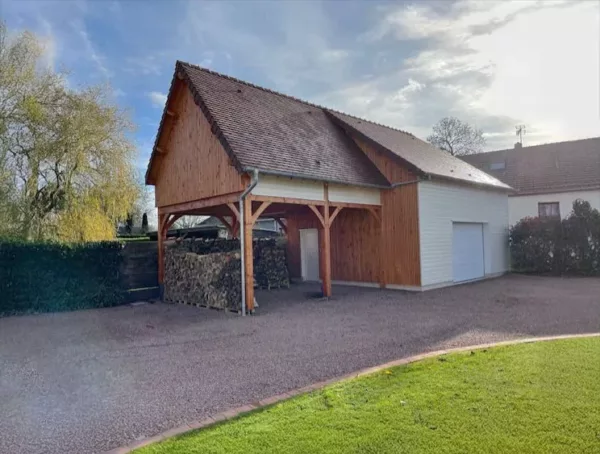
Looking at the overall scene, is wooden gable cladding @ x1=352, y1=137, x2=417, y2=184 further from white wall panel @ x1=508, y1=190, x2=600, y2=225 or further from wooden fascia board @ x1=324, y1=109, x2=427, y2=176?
white wall panel @ x1=508, y1=190, x2=600, y2=225

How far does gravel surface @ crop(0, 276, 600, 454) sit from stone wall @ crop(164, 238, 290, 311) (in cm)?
54

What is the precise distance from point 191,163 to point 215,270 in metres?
3.56

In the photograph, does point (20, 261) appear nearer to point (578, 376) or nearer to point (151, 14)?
point (151, 14)

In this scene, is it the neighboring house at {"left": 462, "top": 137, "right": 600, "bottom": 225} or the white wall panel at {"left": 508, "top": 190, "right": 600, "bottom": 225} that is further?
the neighboring house at {"left": 462, "top": 137, "right": 600, "bottom": 225}

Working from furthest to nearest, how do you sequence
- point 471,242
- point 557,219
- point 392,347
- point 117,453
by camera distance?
1. point 557,219
2. point 471,242
3. point 392,347
4. point 117,453

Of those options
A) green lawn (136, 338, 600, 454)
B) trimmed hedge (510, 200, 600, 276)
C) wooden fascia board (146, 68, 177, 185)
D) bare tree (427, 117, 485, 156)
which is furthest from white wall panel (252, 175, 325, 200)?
bare tree (427, 117, 485, 156)

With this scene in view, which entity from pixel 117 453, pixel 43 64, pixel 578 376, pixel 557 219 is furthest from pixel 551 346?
pixel 43 64

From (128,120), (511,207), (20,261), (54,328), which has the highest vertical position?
(128,120)

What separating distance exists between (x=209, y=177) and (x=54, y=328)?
202 inches

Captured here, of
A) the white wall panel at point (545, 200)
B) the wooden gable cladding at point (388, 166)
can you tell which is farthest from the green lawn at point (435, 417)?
the white wall panel at point (545, 200)

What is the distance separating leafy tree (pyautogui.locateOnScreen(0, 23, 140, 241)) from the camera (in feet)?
47.5

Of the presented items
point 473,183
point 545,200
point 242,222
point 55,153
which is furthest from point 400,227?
point 545,200

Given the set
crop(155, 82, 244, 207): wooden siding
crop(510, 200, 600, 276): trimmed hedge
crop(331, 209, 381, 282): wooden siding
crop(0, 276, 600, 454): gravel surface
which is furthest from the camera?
crop(510, 200, 600, 276): trimmed hedge

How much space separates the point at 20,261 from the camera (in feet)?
34.8
